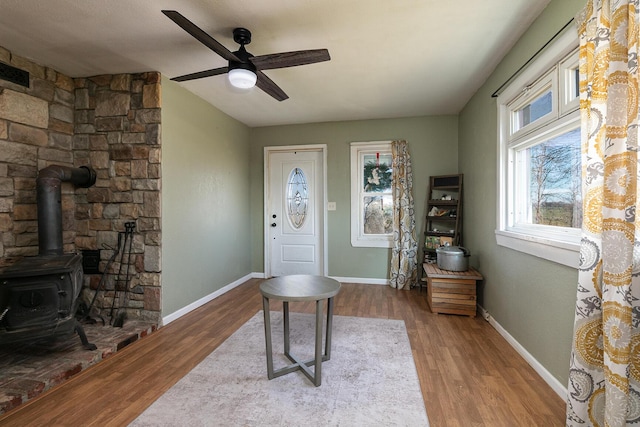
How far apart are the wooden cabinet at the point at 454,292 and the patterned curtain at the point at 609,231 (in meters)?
1.69

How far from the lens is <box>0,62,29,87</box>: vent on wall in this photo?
92.7 inches

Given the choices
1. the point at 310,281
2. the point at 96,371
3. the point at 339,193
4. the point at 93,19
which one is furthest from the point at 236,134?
the point at 96,371

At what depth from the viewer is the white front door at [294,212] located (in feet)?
15.1

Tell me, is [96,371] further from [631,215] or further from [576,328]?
[631,215]

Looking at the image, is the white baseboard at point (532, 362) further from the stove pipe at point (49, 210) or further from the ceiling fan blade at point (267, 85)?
the stove pipe at point (49, 210)

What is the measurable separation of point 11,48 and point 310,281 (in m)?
3.14

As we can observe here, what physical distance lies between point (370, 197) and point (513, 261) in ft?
7.43

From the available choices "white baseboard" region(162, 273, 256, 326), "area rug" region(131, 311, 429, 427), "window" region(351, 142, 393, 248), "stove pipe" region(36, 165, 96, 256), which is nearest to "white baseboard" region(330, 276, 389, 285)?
"window" region(351, 142, 393, 248)

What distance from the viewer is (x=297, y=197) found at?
4.66m

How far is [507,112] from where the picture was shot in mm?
2598

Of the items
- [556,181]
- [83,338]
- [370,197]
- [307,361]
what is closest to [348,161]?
[370,197]

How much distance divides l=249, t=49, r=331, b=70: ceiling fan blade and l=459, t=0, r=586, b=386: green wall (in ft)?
4.86

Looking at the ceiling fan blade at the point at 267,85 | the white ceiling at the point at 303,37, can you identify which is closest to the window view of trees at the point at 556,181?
the white ceiling at the point at 303,37

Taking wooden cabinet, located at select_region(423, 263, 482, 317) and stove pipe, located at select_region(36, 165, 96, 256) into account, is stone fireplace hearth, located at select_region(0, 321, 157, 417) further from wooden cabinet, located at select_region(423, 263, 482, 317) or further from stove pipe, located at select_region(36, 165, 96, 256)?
wooden cabinet, located at select_region(423, 263, 482, 317)
